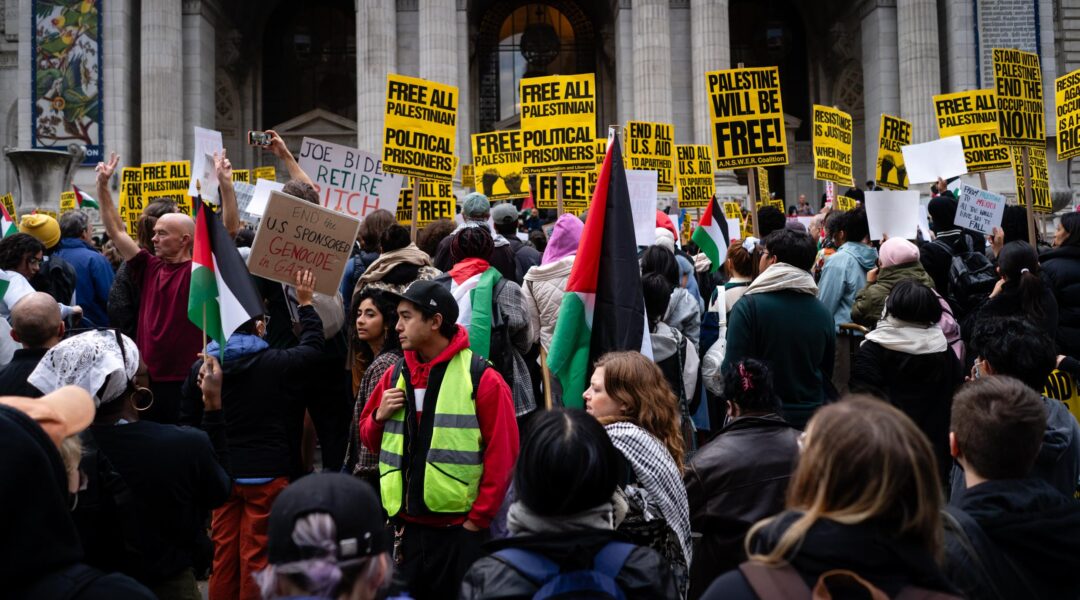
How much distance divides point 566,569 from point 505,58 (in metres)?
31.2

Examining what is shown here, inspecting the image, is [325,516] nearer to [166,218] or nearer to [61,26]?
[166,218]

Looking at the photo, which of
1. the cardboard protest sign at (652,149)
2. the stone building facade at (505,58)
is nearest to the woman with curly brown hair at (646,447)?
the cardboard protest sign at (652,149)

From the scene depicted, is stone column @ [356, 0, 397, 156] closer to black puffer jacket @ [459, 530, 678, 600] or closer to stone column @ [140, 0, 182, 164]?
stone column @ [140, 0, 182, 164]

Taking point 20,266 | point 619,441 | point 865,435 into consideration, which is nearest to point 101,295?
point 20,266

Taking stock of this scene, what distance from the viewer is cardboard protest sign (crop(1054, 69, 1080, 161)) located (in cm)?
1163

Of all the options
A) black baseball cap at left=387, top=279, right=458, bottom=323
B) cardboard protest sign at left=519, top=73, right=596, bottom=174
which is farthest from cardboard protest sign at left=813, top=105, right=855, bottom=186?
black baseball cap at left=387, top=279, right=458, bottom=323

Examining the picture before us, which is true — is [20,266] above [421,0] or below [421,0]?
below

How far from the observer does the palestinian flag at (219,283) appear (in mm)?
5680

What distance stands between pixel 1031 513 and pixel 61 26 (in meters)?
28.3

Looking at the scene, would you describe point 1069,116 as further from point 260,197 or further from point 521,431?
point 260,197

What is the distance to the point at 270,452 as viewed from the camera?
19.0 ft

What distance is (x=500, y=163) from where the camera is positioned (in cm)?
1372

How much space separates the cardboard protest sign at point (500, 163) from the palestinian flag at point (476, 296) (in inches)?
266

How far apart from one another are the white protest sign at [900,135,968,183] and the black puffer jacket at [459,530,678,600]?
10.6 meters
